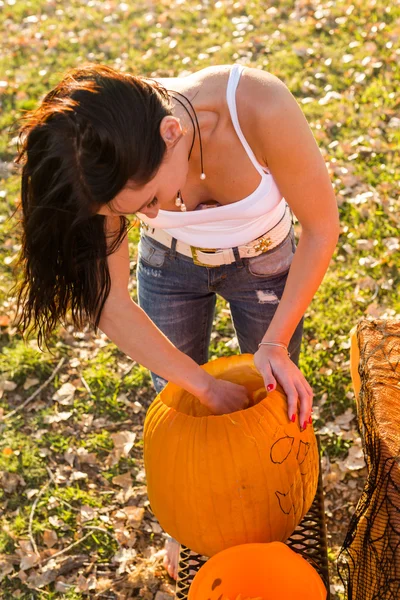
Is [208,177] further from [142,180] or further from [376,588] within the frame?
[376,588]

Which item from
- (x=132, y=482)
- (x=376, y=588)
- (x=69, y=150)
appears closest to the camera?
(x=69, y=150)

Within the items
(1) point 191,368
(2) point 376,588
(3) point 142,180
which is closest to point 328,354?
(1) point 191,368

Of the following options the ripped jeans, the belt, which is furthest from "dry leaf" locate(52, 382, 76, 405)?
the belt

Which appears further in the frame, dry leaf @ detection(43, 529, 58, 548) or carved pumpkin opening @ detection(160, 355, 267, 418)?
dry leaf @ detection(43, 529, 58, 548)

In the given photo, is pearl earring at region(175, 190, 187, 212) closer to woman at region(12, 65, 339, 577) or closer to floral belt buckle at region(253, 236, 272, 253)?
woman at region(12, 65, 339, 577)

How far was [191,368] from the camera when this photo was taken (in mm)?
2359

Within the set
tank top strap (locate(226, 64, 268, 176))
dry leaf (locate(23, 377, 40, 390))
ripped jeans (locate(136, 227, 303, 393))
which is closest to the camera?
tank top strap (locate(226, 64, 268, 176))

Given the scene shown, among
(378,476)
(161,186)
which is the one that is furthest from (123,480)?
(161,186)

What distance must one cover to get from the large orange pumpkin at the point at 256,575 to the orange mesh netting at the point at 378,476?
0.59ft

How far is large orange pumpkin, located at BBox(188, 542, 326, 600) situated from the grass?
1.21 metres

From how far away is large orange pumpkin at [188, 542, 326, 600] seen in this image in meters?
2.09

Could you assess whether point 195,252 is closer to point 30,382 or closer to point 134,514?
point 134,514

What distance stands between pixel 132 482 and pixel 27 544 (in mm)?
569

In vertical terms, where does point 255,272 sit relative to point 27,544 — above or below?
above
